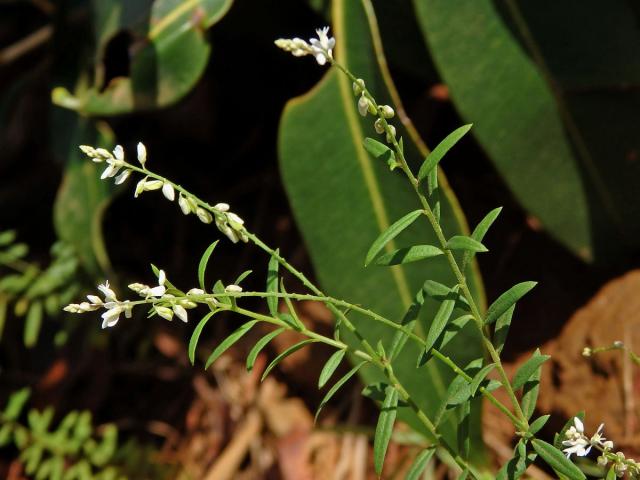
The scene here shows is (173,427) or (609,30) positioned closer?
(609,30)

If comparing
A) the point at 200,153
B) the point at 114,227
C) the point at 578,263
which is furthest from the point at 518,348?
the point at 114,227

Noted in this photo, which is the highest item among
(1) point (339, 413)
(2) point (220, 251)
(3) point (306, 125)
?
(3) point (306, 125)

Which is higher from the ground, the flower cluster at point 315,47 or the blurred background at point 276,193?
the flower cluster at point 315,47

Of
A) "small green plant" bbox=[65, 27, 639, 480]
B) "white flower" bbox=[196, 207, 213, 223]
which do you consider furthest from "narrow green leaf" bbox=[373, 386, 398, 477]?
"white flower" bbox=[196, 207, 213, 223]

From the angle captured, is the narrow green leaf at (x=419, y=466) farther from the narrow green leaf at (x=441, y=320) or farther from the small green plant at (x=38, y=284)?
the small green plant at (x=38, y=284)

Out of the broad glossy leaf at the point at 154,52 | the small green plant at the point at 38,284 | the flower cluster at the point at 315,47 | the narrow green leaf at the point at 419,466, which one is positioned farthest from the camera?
the small green plant at the point at 38,284

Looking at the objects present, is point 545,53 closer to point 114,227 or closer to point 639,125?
point 639,125

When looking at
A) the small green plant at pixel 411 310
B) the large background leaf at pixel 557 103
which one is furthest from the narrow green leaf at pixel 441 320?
the large background leaf at pixel 557 103

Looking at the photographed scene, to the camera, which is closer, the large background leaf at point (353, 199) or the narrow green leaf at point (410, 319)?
the narrow green leaf at point (410, 319)
